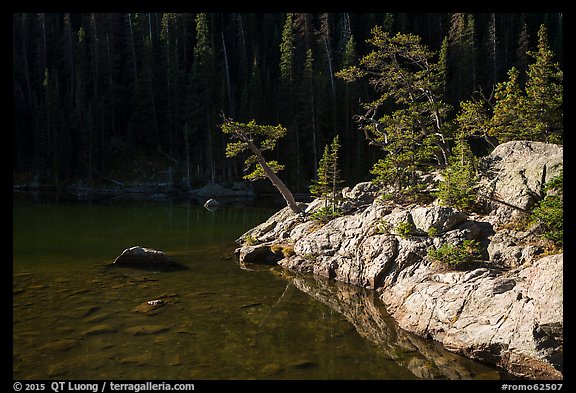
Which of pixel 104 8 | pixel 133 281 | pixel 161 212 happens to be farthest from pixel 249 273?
pixel 161 212

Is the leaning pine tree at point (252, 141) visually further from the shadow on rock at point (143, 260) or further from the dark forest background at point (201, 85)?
the dark forest background at point (201, 85)

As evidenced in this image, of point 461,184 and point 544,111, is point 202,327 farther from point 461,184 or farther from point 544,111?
point 544,111

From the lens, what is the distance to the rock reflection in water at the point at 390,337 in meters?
8.38

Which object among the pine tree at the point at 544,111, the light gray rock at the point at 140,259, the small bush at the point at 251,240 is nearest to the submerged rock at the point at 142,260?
the light gray rock at the point at 140,259

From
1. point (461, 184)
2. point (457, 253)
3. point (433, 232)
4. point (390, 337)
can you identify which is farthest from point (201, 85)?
point (390, 337)

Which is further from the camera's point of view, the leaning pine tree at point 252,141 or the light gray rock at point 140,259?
the leaning pine tree at point 252,141

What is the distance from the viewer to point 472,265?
1177 centimetres

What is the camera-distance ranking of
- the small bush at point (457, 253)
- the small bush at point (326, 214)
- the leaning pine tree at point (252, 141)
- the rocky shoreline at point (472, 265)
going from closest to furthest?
1. the rocky shoreline at point (472, 265)
2. the small bush at point (457, 253)
3. the small bush at point (326, 214)
4. the leaning pine tree at point (252, 141)

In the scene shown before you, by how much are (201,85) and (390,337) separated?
207ft

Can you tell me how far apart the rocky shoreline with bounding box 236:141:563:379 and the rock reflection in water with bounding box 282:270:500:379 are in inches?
11.3

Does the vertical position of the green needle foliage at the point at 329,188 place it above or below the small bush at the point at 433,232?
above

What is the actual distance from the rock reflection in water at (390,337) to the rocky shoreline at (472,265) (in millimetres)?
287

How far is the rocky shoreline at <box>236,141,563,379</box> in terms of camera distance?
827 cm

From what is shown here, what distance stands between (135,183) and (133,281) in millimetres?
51620
